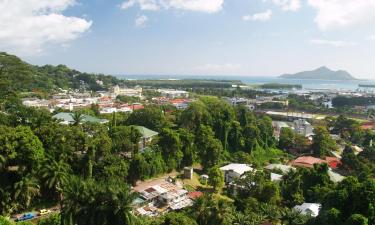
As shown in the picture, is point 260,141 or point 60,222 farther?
point 260,141

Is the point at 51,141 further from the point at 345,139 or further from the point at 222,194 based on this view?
the point at 345,139

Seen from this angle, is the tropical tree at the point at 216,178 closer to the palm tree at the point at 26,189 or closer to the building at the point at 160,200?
the building at the point at 160,200

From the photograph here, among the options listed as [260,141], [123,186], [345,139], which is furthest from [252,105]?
[123,186]

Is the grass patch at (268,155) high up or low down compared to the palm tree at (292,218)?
down

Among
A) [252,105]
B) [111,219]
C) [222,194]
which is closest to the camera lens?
[111,219]

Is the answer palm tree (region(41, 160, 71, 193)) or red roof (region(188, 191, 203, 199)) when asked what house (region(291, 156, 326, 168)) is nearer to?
red roof (region(188, 191, 203, 199))

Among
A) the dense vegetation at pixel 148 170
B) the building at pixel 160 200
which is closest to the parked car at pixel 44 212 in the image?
the dense vegetation at pixel 148 170
